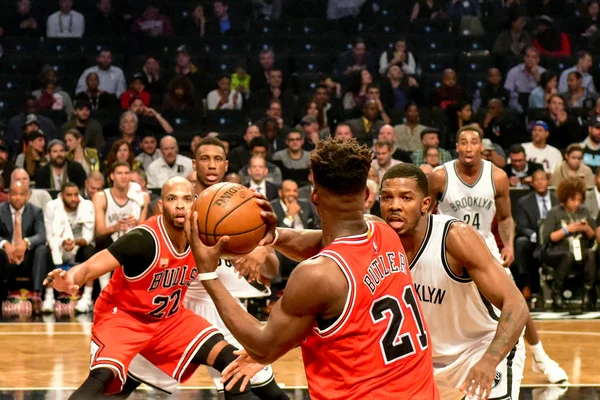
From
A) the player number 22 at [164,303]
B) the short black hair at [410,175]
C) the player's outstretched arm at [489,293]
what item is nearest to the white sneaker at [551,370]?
the player number 22 at [164,303]

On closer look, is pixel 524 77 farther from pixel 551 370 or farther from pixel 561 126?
pixel 551 370

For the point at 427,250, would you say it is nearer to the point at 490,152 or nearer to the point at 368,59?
the point at 490,152

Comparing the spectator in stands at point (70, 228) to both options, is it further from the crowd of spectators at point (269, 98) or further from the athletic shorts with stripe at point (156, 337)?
the athletic shorts with stripe at point (156, 337)

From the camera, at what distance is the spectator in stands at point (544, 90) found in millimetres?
13906

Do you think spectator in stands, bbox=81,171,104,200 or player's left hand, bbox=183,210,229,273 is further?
spectator in stands, bbox=81,171,104,200

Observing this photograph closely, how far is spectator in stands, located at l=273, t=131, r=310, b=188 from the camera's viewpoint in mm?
12102

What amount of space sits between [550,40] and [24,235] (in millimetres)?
8405

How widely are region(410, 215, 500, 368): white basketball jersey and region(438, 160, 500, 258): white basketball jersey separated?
124 inches

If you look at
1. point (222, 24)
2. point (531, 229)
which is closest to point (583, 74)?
point (531, 229)

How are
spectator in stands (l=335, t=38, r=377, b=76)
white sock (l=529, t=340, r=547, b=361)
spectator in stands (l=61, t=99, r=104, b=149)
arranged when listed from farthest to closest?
spectator in stands (l=335, t=38, r=377, b=76)
spectator in stands (l=61, t=99, r=104, b=149)
white sock (l=529, t=340, r=547, b=361)

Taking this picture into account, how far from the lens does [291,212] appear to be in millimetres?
10906

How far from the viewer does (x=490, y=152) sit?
38.9 ft

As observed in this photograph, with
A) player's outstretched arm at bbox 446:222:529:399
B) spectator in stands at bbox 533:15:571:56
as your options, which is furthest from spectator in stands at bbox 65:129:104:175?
player's outstretched arm at bbox 446:222:529:399

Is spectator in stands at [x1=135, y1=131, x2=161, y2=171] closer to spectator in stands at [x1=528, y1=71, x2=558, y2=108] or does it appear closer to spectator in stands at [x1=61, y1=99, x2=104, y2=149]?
spectator in stands at [x1=61, y1=99, x2=104, y2=149]
